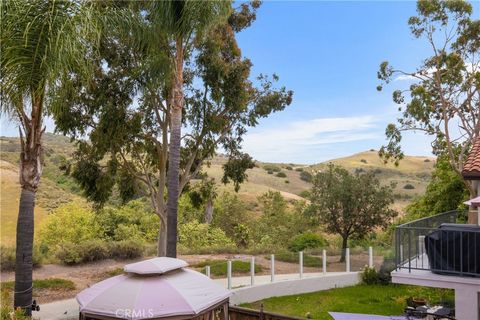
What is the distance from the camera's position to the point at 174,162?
14.5 m

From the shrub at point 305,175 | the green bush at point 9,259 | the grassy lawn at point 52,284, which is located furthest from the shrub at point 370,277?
the shrub at point 305,175

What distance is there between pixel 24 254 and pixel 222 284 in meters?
7.91

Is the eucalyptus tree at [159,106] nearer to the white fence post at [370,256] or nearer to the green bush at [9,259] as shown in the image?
the green bush at [9,259]

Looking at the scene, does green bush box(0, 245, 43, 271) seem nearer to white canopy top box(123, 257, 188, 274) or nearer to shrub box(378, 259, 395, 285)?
white canopy top box(123, 257, 188, 274)

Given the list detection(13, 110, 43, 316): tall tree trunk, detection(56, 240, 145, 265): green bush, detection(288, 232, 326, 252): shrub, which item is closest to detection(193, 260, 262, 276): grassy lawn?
detection(56, 240, 145, 265): green bush

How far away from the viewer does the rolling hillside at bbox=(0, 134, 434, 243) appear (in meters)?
43.2

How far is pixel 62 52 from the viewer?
9695 millimetres

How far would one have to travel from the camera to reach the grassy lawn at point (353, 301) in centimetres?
1434

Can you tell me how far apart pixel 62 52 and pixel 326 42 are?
2384cm

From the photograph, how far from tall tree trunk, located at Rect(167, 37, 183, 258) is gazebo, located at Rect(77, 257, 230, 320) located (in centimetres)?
499

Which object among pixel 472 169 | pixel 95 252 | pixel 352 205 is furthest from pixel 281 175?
pixel 472 169

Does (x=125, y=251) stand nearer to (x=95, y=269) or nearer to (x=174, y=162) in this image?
(x=95, y=269)

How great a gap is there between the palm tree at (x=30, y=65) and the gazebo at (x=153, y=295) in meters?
3.05

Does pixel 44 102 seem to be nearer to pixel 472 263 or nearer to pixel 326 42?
pixel 472 263
